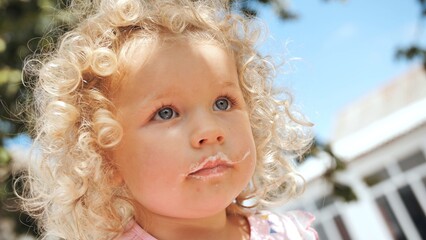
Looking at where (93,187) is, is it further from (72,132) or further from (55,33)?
(55,33)

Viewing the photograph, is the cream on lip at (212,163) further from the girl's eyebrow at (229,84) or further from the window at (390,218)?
the window at (390,218)

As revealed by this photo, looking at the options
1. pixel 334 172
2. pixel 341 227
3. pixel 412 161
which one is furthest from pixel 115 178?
pixel 341 227

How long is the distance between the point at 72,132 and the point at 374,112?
1144 cm

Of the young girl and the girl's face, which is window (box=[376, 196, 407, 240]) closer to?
the young girl

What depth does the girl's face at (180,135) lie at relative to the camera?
1098 millimetres

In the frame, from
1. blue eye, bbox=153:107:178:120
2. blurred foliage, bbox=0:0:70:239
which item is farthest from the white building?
blue eye, bbox=153:107:178:120

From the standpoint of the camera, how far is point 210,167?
3.65ft

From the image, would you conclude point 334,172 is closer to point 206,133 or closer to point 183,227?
point 183,227

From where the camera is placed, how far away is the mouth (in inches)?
43.1

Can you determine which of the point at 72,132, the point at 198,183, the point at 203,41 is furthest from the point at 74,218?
the point at 203,41

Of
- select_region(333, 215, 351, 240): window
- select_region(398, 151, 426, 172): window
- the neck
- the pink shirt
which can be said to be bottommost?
select_region(333, 215, 351, 240): window

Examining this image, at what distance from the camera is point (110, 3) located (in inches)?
55.0

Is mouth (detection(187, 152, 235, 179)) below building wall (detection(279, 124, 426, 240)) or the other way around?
the other way around

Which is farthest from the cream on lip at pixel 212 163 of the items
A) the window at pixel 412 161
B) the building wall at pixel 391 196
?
the window at pixel 412 161
